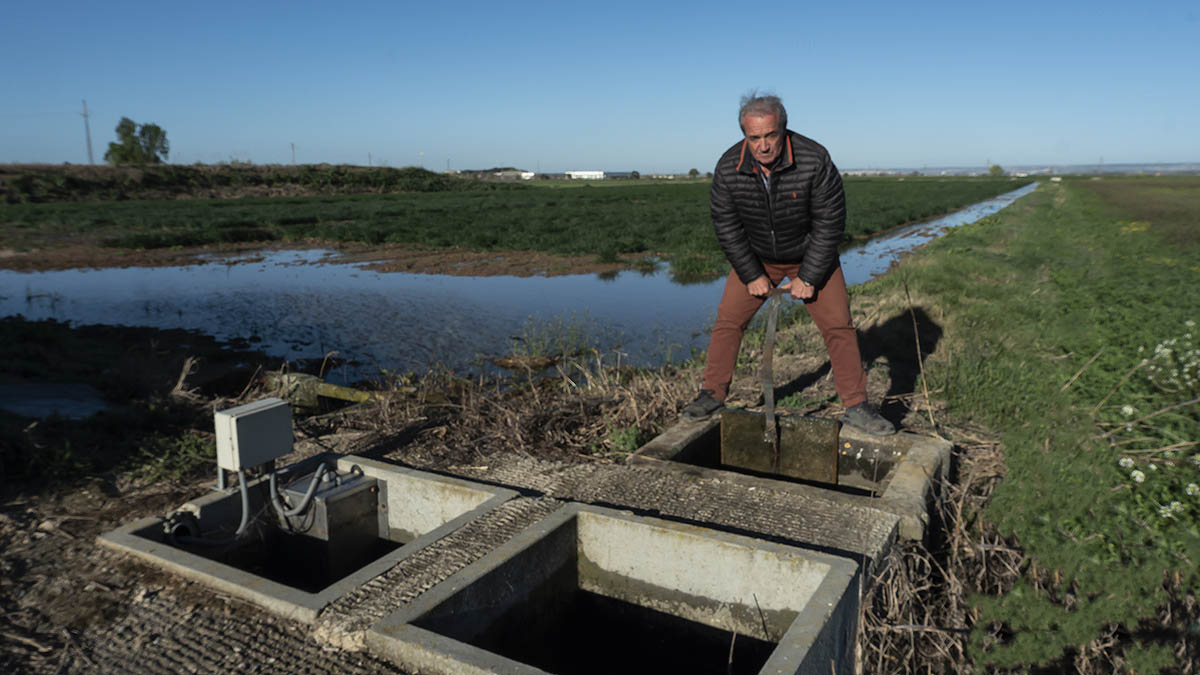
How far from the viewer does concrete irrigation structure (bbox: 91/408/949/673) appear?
8.61ft

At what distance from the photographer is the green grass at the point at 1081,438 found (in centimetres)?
311

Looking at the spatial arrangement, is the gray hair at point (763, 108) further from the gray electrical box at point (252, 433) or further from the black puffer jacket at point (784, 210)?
the gray electrical box at point (252, 433)

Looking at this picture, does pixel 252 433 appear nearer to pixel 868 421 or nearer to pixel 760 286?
pixel 760 286

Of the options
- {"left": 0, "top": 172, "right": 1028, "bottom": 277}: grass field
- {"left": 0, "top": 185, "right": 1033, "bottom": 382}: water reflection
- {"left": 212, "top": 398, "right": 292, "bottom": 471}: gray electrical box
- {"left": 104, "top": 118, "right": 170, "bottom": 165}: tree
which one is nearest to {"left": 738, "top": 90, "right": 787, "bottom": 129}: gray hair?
{"left": 212, "top": 398, "right": 292, "bottom": 471}: gray electrical box

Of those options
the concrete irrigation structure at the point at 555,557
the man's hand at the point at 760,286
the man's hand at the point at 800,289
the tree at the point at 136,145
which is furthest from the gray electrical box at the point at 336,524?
the tree at the point at 136,145

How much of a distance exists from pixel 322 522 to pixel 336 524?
0.07 m

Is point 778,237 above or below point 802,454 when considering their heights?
above

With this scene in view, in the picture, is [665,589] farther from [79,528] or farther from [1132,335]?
[1132,335]

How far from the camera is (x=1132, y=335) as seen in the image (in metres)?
7.80

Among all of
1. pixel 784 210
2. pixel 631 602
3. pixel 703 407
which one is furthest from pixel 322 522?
pixel 784 210

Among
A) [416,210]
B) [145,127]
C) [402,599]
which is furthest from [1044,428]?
[145,127]

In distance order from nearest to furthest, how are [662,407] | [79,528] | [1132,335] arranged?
[79,528] < [662,407] < [1132,335]

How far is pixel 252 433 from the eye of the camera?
3574 millimetres

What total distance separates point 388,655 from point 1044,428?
3.90 meters
